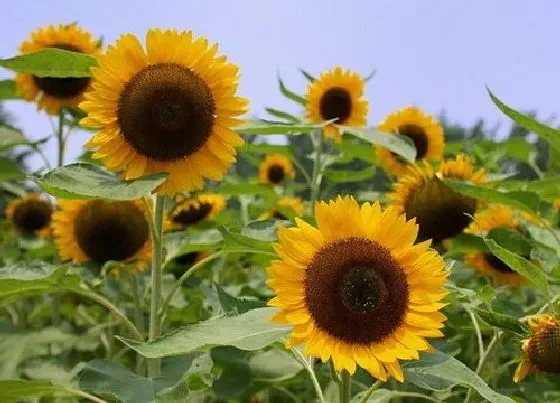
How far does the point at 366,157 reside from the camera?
10.9ft

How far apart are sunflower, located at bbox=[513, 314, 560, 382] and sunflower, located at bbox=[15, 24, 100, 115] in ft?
5.75

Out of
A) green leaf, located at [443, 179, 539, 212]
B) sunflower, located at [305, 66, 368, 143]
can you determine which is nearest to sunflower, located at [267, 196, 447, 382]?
green leaf, located at [443, 179, 539, 212]

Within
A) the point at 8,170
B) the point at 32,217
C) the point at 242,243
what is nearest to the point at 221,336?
the point at 242,243

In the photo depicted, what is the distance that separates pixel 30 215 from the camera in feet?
12.8

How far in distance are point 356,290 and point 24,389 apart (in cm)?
63

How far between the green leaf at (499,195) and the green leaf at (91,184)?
2.15 ft

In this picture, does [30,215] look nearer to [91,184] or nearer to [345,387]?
[91,184]

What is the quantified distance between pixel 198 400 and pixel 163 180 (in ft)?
2.12

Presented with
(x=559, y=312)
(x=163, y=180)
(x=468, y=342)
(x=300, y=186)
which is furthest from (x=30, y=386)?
(x=300, y=186)

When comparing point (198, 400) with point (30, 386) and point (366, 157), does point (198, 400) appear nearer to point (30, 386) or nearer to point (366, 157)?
point (30, 386)

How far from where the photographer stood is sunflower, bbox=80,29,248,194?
162 centimetres

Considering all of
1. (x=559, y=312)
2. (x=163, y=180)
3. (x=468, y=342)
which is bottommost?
(x=468, y=342)

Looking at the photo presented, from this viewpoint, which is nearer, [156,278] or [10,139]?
[156,278]

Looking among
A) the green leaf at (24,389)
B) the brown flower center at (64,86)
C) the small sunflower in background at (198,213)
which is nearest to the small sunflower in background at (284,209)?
the small sunflower in background at (198,213)
